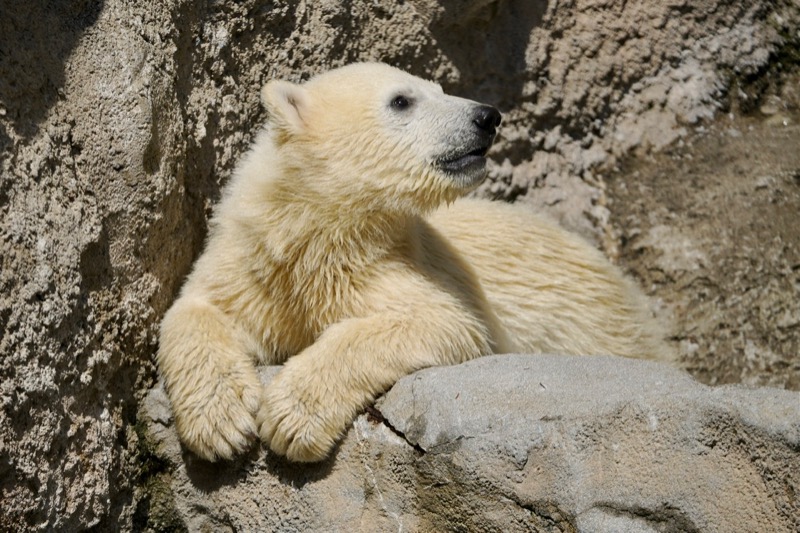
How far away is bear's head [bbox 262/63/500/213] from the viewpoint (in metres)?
4.41

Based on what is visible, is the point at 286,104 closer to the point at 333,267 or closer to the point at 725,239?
the point at 333,267

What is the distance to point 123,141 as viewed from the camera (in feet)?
14.4

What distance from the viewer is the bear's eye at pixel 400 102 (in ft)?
15.0

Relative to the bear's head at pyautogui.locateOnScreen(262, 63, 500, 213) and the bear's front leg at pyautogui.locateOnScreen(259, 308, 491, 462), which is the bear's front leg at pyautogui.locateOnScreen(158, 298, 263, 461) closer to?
the bear's front leg at pyautogui.locateOnScreen(259, 308, 491, 462)

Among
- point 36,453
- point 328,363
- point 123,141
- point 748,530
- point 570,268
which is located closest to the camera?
point 748,530

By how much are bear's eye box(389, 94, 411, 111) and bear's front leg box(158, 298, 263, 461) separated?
1.28 m

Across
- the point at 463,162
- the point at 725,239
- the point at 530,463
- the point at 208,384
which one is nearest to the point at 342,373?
the point at 208,384

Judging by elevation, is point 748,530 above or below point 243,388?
above

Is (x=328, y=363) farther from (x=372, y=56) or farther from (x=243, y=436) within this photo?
(x=372, y=56)

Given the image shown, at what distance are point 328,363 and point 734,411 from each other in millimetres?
1581

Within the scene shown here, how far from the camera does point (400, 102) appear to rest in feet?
15.1

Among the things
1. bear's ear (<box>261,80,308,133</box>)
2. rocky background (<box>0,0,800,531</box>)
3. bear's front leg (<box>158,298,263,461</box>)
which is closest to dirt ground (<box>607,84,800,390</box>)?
rocky background (<box>0,0,800,531</box>)

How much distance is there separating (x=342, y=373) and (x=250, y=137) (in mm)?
1865

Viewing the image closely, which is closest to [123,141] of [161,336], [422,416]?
[161,336]
